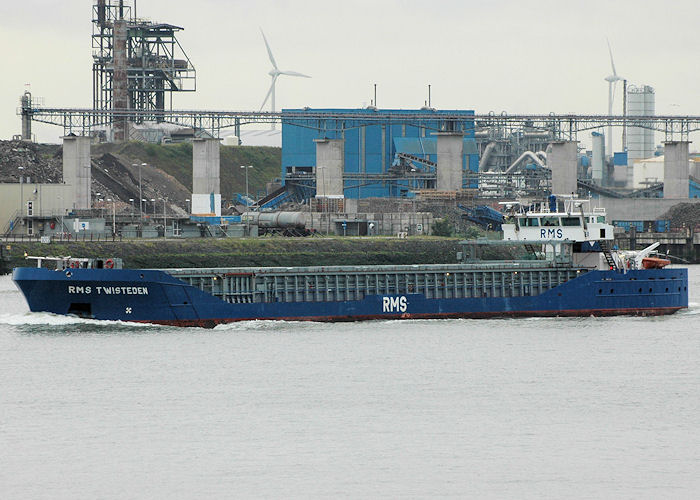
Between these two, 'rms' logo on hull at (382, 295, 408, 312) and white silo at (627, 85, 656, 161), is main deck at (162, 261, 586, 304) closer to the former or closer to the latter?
'rms' logo on hull at (382, 295, 408, 312)

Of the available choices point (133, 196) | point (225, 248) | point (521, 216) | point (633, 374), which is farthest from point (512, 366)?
point (133, 196)

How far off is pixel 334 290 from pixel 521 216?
1108 cm

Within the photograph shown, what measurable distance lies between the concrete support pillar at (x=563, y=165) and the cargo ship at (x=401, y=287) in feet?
189

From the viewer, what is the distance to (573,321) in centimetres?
5834

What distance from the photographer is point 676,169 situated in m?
126

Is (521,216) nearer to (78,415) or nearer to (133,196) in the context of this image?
(78,415)

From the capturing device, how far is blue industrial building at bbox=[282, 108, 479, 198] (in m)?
126

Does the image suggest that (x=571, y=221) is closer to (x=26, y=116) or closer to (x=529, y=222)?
(x=529, y=222)

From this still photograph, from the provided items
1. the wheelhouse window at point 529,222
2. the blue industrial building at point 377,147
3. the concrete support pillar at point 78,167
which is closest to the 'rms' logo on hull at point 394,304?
the wheelhouse window at point 529,222

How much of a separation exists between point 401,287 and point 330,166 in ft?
200

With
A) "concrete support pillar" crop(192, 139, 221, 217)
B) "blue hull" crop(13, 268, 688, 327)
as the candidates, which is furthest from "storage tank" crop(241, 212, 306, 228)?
"blue hull" crop(13, 268, 688, 327)

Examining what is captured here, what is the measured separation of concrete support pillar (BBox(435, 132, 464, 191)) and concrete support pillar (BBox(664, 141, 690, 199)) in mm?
22653

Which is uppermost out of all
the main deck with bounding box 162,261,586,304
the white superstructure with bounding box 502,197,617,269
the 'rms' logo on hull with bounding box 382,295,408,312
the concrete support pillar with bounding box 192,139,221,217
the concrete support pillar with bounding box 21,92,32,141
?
the concrete support pillar with bounding box 21,92,32,141

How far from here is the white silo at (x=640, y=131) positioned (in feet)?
613
